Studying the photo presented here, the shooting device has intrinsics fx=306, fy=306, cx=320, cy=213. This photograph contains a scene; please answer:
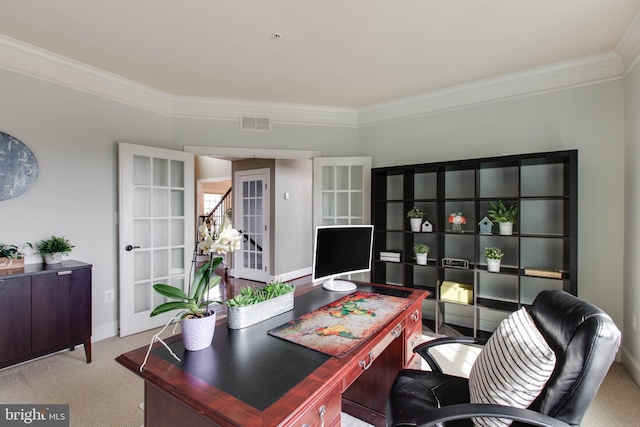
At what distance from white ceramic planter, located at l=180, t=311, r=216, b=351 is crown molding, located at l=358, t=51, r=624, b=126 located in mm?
3278

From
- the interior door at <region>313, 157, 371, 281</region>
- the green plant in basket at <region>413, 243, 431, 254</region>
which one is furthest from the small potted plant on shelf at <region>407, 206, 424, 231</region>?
the interior door at <region>313, 157, 371, 281</region>

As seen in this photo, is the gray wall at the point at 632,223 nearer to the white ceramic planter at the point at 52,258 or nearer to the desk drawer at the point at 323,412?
the desk drawer at the point at 323,412

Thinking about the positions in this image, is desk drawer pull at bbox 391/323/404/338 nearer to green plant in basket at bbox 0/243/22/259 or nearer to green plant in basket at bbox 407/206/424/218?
green plant in basket at bbox 407/206/424/218

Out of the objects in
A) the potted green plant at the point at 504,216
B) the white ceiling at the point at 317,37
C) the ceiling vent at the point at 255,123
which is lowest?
the potted green plant at the point at 504,216

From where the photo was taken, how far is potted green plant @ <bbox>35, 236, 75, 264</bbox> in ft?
8.47

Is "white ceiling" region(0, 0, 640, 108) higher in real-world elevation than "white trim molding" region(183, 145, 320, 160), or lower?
higher

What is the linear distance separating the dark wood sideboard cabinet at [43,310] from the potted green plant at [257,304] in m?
1.89

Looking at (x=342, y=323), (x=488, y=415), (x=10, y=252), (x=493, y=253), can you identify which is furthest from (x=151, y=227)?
(x=493, y=253)

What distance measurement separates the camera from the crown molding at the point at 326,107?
2.55 meters

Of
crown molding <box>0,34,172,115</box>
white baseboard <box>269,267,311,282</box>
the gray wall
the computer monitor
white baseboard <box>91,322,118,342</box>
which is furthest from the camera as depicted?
white baseboard <box>269,267,311,282</box>

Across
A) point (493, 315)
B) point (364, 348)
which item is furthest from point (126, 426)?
point (493, 315)

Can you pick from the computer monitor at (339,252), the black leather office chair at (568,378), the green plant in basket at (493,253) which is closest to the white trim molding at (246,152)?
the computer monitor at (339,252)

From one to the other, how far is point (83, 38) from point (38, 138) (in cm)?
A: 97

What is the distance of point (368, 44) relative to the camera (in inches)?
97.0
